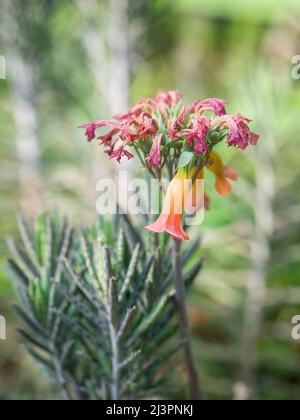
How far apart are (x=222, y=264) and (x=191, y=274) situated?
68 centimetres

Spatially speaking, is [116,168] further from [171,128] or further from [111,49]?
[171,128]

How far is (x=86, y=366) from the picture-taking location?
674mm

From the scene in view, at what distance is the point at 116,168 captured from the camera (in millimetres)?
1452

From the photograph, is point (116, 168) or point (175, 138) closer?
point (175, 138)

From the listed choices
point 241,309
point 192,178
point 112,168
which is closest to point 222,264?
point 241,309

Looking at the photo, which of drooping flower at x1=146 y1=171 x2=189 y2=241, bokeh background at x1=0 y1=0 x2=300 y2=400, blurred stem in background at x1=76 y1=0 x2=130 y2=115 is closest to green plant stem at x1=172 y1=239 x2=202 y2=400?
drooping flower at x1=146 y1=171 x2=189 y2=241

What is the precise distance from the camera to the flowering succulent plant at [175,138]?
481 mm

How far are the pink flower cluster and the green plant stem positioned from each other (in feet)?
0.36

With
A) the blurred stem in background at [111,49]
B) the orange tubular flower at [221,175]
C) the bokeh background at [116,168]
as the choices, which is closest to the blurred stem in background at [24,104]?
the bokeh background at [116,168]

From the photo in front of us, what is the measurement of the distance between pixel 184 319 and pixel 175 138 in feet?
0.72

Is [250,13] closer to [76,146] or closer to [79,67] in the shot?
[79,67]

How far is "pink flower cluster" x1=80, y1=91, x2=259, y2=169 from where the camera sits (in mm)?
479

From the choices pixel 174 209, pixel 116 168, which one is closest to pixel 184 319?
pixel 174 209

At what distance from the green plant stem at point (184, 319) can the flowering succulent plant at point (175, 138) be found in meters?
0.06
